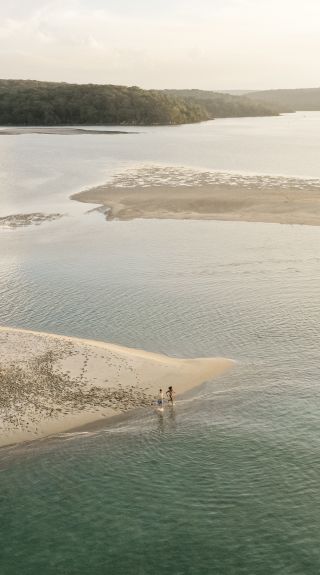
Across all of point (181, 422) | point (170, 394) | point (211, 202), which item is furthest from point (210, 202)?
point (181, 422)

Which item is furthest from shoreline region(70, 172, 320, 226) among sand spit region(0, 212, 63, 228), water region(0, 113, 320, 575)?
sand spit region(0, 212, 63, 228)

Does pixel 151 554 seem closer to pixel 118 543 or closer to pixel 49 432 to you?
pixel 118 543

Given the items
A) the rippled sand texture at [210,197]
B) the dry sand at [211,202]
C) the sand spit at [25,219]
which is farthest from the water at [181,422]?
the rippled sand texture at [210,197]

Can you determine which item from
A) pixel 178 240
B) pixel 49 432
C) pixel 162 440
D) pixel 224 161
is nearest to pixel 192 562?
pixel 162 440

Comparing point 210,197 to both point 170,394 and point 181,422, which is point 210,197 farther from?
point 181,422

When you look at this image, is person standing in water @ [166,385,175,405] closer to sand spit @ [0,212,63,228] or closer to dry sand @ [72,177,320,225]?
dry sand @ [72,177,320,225]

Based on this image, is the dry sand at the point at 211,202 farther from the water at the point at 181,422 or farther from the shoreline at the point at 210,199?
the water at the point at 181,422
